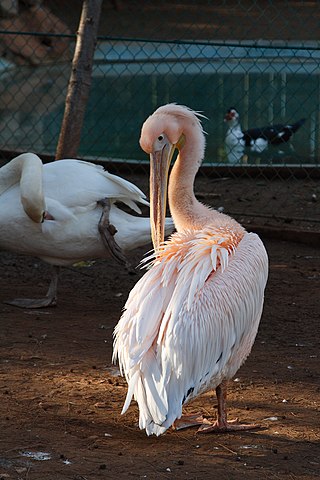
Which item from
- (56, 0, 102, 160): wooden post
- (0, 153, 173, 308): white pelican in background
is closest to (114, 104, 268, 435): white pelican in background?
(0, 153, 173, 308): white pelican in background

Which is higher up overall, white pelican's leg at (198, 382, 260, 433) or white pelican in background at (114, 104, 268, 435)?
white pelican in background at (114, 104, 268, 435)

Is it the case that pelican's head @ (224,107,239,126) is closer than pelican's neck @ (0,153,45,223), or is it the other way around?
pelican's neck @ (0,153,45,223)

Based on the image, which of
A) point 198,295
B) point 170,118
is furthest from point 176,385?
point 170,118

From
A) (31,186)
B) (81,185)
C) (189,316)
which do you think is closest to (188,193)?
(189,316)

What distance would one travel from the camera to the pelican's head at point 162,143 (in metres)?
3.76

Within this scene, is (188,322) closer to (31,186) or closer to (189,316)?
(189,316)

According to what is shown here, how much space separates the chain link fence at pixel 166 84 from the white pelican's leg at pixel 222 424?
3.32m

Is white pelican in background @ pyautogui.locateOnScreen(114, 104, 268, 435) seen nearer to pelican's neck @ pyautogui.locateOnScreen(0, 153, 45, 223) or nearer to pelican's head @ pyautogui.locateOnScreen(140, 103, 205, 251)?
pelican's head @ pyautogui.locateOnScreen(140, 103, 205, 251)

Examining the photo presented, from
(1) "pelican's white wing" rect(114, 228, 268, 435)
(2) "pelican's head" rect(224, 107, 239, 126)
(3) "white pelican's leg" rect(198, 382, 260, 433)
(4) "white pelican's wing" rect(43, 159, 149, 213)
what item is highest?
(2) "pelican's head" rect(224, 107, 239, 126)

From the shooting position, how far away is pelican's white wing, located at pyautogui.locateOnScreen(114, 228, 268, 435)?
3.07 metres

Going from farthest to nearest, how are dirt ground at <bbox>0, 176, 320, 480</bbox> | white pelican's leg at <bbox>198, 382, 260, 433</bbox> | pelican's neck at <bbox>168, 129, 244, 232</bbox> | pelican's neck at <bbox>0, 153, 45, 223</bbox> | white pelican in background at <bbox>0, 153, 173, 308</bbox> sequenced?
white pelican in background at <bbox>0, 153, 173, 308</bbox> → pelican's neck at <bbox>0, 153, 45, 223</bbox> → pelican's neck at <bbox>168, 129, 244, 232</bbox> → white pelican's leg at <bbox>198, 382, 260, 433</bbox> → dirt ground at <bbox>0, 176, 320, 480</bbox>

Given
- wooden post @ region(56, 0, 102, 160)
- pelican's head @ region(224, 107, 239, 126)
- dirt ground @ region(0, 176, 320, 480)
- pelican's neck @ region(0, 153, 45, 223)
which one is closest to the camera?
dirt ground @ region(0, 176, 320, 480)

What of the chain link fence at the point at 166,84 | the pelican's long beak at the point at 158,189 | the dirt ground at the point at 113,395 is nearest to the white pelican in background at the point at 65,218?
the dirt ground at the point at 113,395

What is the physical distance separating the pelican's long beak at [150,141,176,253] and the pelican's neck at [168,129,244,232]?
41 millimetres
